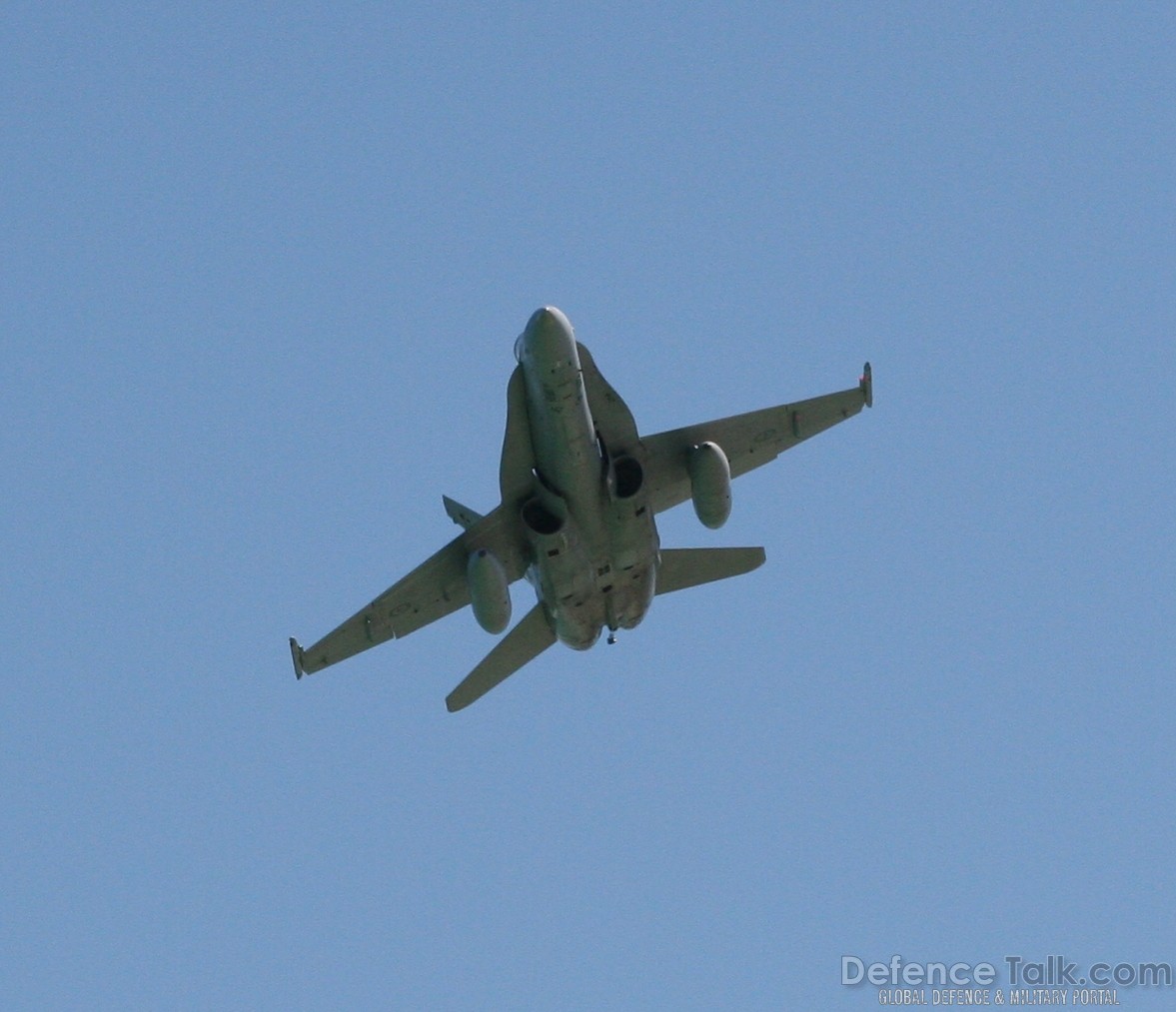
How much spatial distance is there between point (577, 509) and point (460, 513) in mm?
2786

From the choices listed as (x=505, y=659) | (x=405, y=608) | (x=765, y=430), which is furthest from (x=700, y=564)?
(x=405, y=608)

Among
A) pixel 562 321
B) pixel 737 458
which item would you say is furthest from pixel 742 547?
pixel 562 321

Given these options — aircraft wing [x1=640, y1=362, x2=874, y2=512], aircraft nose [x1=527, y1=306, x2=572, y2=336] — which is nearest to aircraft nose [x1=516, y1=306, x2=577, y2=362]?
aircraft nose [x1=527, y1=306, x2=572, y2=336]

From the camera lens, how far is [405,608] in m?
35.7

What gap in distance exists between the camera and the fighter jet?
32594 mm

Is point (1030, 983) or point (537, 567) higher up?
point (537, 567)

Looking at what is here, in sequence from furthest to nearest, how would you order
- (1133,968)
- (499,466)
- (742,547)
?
(742,547) < (499,466) < (1133,968)

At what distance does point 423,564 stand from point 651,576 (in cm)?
410

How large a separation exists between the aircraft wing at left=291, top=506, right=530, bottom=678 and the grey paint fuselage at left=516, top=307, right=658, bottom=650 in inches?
47.5

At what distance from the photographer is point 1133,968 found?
31.3 metres

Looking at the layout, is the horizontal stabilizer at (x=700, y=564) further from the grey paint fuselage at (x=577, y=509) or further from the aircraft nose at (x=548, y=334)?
the aircraft nose at (x=548, y=334)

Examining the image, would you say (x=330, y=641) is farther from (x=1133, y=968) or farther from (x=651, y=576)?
(x=1133, y=968)

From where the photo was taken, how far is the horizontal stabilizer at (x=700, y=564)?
35688 millimetres

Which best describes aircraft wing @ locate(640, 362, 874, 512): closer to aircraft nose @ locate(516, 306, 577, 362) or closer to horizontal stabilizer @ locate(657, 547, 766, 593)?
horizontal stabilizer @ locate(657, 547, 766, 593)
